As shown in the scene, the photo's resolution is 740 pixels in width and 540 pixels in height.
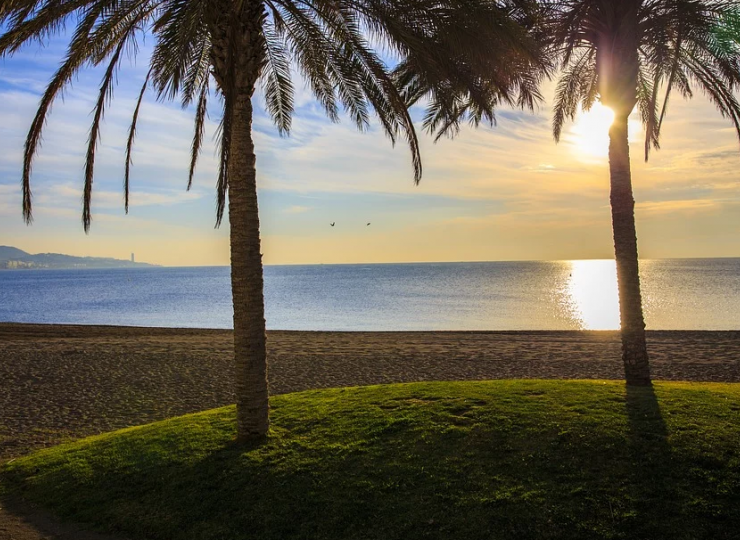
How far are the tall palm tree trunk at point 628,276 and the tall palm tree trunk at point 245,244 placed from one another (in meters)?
5.87

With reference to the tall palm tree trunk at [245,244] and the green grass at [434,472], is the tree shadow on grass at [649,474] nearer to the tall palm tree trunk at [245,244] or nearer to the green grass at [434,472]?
the green grass at [434,472]

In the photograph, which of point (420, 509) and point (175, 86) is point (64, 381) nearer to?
point (175, 86)

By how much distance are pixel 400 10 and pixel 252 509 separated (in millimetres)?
5994

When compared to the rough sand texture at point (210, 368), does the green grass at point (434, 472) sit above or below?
above

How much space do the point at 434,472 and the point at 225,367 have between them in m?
12.9

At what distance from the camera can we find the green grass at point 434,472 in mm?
5461

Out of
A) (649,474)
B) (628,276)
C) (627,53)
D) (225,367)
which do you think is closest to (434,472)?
(649,474)

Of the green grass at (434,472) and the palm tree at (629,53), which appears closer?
the green grass at (434,472)

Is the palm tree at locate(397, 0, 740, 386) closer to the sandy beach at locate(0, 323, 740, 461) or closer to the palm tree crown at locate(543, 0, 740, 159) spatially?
the palm tree crown at locate(543, 0, 740, 159)

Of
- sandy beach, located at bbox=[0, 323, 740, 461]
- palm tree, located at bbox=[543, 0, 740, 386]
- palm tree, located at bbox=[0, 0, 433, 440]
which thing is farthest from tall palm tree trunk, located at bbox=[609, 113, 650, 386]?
sandy beach, located at bbox=[0, 323, 740, 461]

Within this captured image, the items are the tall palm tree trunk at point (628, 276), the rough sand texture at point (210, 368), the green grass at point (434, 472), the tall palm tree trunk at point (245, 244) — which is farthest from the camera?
the rough sand texture at point (210, 368)

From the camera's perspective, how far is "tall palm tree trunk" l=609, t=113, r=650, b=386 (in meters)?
9.66

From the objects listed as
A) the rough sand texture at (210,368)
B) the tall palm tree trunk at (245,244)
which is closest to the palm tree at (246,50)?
the tall palm tree trunk at (245,244)

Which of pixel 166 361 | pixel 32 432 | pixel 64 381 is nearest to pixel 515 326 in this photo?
pixel 166 361
